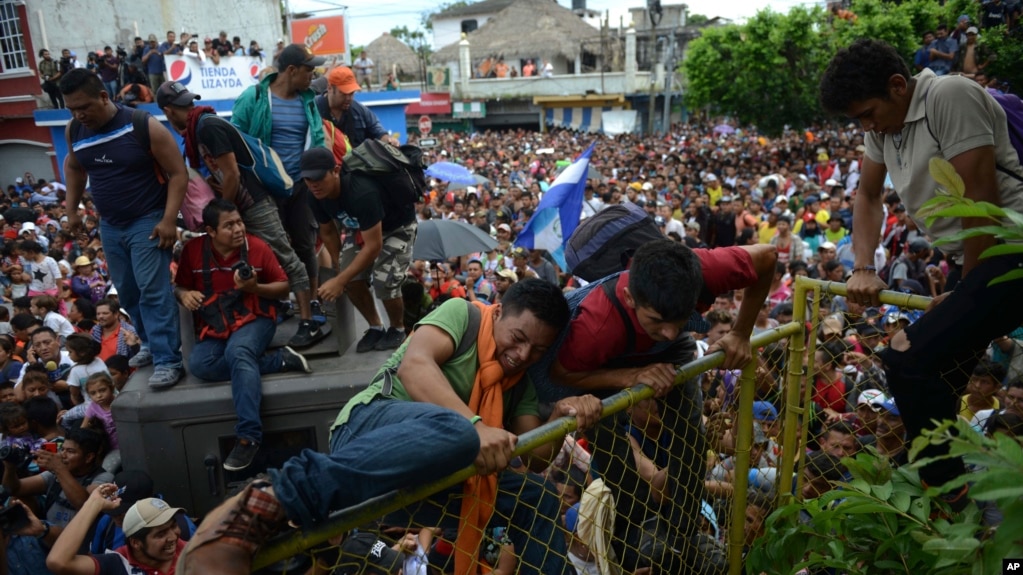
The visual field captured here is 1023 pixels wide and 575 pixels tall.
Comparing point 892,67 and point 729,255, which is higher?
point 892,67

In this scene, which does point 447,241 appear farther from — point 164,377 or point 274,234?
point 164,377

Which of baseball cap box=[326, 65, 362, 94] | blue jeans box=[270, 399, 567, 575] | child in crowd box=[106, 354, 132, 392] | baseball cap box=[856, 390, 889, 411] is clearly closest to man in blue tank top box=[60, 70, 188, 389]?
baseball cap box=[326, 65, 362, 94]

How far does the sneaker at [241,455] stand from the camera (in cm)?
432

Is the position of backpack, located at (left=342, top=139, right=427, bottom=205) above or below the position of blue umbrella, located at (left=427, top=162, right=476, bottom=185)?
above

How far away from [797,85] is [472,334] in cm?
2264

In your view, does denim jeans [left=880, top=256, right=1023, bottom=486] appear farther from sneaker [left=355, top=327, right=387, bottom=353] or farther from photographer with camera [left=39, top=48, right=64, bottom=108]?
photographer with camera [left=39, top=48, right=64, bottom=108]

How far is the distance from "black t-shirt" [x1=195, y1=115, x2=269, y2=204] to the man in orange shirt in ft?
11.0

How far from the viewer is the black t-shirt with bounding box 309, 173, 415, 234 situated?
4.49 metres

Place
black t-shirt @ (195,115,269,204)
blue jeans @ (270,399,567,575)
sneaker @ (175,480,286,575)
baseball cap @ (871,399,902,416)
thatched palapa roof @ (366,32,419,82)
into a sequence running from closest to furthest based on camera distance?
sneaker @ (175,480,286,575)
blue jeans @ (270,399,567,575)
baseball cap @ (871,399,902,416)
black t-shirt @ (195,115,269,204)
thatched palapa roof @ (366,32,419,82)

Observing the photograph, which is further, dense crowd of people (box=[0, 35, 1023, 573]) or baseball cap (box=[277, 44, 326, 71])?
baseball cap (box=[277, 44, 326, 71])

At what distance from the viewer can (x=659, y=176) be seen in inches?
730

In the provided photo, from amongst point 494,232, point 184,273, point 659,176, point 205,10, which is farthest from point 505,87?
point 184,273

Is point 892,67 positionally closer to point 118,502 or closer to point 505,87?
point 118,502

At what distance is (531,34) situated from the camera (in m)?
52.6
